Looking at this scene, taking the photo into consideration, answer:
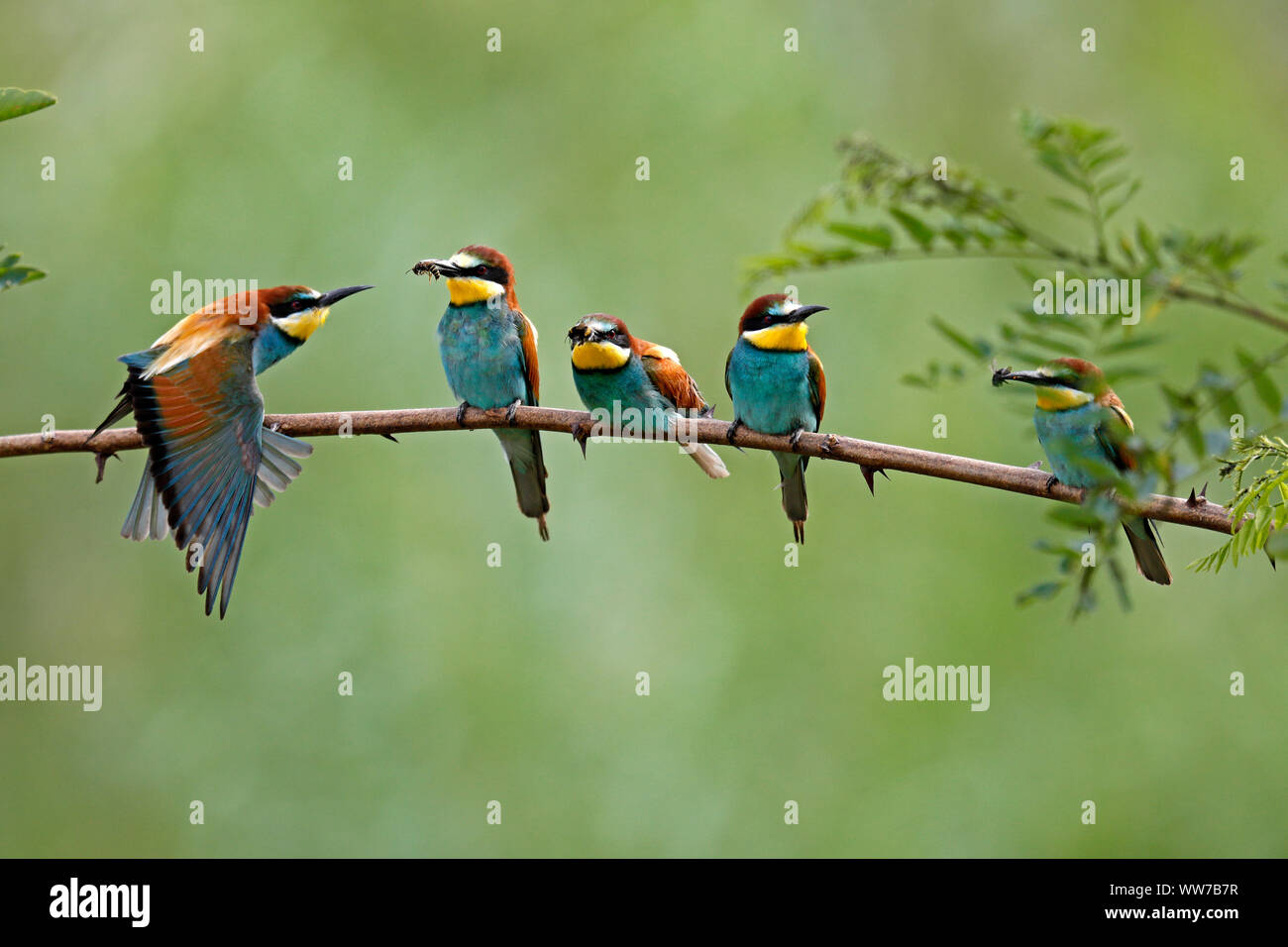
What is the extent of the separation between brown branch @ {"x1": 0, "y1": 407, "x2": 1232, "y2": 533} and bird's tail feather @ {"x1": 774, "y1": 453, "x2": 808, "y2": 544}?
52 cm

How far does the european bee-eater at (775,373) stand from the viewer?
8.62 ft

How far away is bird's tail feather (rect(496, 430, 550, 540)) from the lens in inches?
110

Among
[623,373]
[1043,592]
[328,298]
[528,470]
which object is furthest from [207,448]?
[1043,592]

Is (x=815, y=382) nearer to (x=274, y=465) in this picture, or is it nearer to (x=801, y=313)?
(x=801, y=313)

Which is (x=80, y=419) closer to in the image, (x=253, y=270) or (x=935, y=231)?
(x=253, y=270)

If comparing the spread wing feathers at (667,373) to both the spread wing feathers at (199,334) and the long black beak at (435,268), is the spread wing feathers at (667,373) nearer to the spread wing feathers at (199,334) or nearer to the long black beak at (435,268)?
the long black beak at (435,268)

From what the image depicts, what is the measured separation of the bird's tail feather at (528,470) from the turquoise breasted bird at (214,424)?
0.63 m

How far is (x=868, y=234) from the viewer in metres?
1.04

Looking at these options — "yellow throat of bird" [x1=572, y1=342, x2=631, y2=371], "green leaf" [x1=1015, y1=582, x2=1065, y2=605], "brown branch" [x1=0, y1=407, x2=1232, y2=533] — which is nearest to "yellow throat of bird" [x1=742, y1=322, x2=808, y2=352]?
"yellow throat of bird" [x1=572, y1=342, x2=631, y2=371]

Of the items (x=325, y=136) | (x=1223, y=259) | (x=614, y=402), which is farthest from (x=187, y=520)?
(x=325, y=136)

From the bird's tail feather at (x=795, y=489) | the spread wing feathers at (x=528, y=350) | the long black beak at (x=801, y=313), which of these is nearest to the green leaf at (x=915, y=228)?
the long black beak at (x=801, y=313)

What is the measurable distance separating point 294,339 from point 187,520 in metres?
0.42

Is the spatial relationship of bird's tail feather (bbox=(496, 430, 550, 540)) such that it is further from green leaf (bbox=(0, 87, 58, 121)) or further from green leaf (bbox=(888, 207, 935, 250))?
green leaf (bbox=(888, 207, 935, 250))

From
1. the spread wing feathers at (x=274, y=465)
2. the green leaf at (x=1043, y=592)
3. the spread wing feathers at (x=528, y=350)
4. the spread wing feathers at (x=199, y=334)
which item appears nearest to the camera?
the green leaf at (x=1043, y=592)
